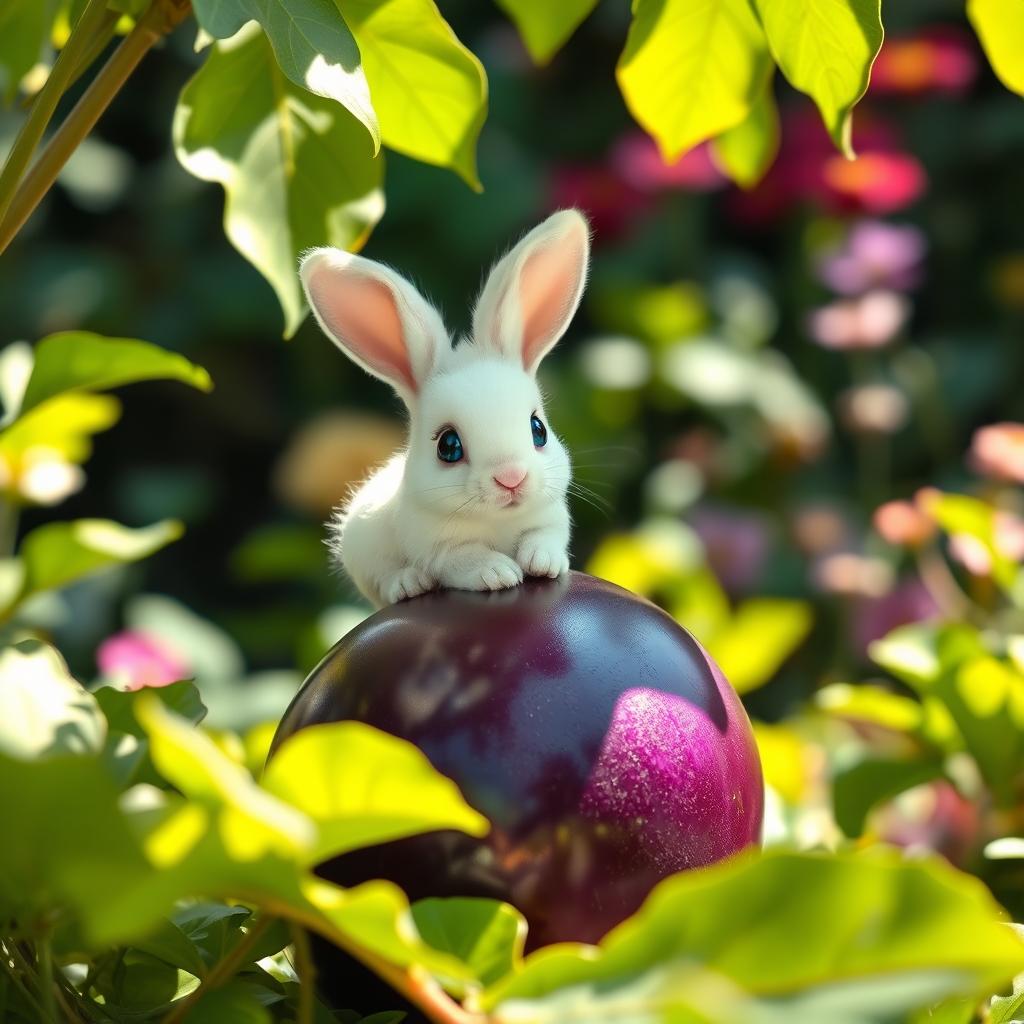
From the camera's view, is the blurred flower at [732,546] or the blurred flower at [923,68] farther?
the blurred flower at [923,68]

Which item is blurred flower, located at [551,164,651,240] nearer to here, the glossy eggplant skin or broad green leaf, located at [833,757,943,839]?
broad green leaf, located at [833,757,943,839]

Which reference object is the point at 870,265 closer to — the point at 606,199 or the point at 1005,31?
the point at 606,199

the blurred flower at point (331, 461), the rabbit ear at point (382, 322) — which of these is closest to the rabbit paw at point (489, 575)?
the rabbit ear at point (382, 322)

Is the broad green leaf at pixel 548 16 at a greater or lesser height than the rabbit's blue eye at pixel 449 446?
greater

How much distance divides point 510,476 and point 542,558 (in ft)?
0.15

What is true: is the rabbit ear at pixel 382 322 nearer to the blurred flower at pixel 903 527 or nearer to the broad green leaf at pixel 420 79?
the broad green leaf at pixel 420 79

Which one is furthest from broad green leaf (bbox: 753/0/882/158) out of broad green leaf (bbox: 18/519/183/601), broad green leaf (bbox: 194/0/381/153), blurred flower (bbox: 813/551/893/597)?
blurred flower (bbox: 813/551/893/597)

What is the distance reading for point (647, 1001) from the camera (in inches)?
15.3

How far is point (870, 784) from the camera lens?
94cm

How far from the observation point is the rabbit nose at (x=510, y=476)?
0.76m

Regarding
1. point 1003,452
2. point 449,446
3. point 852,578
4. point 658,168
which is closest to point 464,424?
point 449,446

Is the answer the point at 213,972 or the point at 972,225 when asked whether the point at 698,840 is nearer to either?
the point at 213,972

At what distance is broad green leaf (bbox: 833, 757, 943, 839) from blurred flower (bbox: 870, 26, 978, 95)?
1.48 metres

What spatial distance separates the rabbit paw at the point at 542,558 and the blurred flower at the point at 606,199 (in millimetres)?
1479
